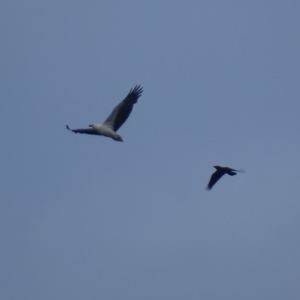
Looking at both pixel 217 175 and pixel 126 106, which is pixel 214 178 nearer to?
pixel 217 175

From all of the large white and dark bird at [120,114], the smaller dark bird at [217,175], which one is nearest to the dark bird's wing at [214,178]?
the smaller dark bird at [217,175]

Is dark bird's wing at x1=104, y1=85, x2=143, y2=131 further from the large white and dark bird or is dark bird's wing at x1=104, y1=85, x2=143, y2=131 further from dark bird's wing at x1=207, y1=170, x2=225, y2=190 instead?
dark bird's wing at x1=207, y1=170, x2=225, y2=190

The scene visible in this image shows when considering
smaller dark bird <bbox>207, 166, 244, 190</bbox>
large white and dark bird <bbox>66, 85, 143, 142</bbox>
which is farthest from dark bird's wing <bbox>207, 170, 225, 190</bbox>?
large white and dark bird <bbox>66, 85, 143, 142</bbox>

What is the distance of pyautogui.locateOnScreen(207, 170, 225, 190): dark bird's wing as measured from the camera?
35500 mm

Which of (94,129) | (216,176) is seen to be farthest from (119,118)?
(216,176)

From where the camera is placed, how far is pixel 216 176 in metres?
35.7

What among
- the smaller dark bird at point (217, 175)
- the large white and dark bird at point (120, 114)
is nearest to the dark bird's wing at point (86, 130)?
the large white and dark bird at point (120, 114)

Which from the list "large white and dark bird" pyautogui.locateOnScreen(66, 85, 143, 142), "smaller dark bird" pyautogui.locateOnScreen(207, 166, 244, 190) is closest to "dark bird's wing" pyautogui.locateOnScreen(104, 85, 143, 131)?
"large white and dark bird" pyautogui.locateOnScreen(66, 85, 143, 142)

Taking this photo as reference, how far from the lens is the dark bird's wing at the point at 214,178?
116ft

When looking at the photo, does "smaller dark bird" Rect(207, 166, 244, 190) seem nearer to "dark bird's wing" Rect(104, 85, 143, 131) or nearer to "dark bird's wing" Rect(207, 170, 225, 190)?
"dark bird's wing" Rect(207, 170, 225, 190)

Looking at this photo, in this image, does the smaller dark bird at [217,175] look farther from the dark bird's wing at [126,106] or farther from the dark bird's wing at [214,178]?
the dark bird's wing at [126,106]

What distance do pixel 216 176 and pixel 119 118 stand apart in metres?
4.14

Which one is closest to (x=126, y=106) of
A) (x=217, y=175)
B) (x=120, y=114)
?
(x=120, y=114)

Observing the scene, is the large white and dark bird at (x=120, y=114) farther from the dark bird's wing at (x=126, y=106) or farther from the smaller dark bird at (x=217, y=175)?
the smaller dark bird at (x=217, y=175)
